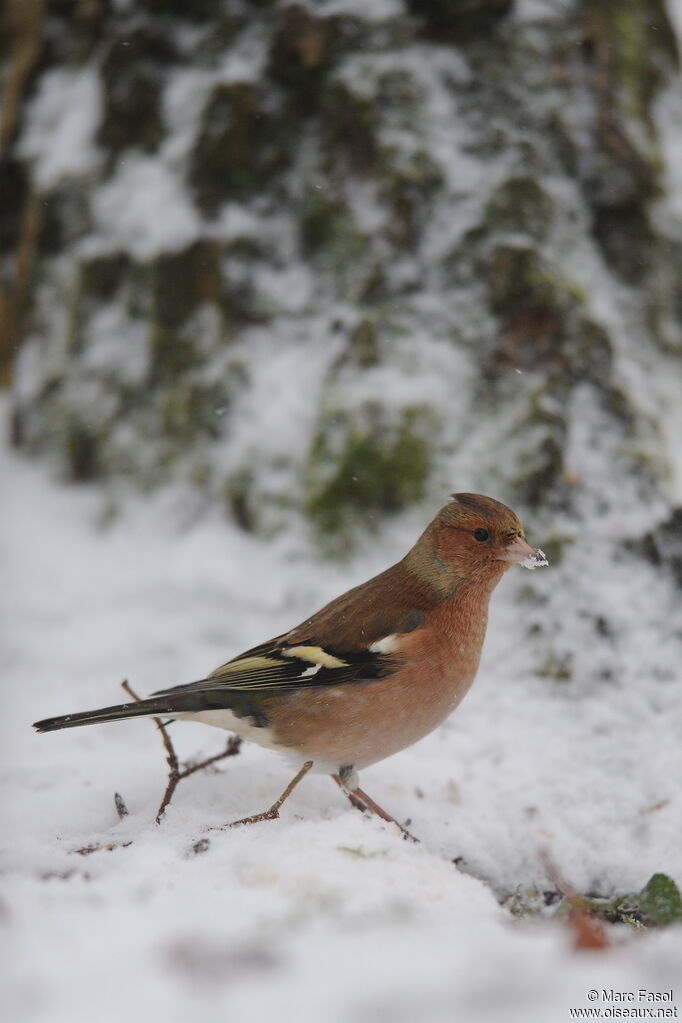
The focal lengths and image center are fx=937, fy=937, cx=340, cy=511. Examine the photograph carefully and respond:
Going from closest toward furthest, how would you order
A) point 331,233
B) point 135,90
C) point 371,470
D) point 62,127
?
point 371,470
point 331,233
point 135,90
point 62,127

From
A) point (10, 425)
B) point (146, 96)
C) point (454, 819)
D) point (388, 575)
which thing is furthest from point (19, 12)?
point (454, 819)

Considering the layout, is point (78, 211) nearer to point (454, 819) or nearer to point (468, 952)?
point (454, 819)

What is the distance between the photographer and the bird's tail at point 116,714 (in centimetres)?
268

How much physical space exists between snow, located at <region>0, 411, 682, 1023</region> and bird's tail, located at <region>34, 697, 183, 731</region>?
0.99ft

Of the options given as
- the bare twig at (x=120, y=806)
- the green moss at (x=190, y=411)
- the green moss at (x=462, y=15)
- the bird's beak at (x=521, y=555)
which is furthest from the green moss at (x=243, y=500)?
the green moss at (x=462, y=15)

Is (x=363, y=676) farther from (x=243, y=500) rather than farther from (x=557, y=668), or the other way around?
(x=243, y=500)

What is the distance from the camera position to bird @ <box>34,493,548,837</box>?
279 centimetres

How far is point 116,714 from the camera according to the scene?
2719 millimetres

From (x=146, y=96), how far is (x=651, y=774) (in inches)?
167

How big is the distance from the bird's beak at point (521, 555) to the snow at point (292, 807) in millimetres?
705

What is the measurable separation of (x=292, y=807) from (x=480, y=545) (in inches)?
40.4

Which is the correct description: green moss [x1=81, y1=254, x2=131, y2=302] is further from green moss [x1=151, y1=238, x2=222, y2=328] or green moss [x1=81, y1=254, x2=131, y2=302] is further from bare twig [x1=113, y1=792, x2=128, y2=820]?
bare twig [x1=113, y1=792, x2=128, y2=820]

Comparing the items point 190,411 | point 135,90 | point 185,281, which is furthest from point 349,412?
point 135,90

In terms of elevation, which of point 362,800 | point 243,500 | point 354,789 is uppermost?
point 243,500
